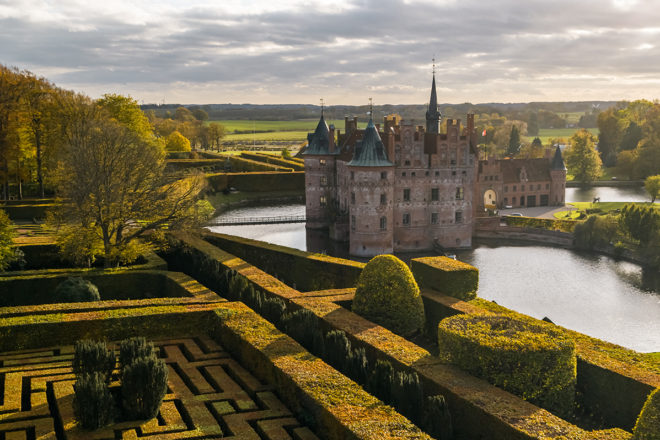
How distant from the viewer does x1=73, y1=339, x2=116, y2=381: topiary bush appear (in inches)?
742

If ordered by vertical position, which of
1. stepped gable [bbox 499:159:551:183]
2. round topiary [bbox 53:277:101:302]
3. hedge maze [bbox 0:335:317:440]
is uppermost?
stepped gable [bbox 499:159:551:183]

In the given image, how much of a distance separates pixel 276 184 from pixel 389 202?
42.0 metres

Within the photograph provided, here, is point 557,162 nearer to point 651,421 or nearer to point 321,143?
point 321,143

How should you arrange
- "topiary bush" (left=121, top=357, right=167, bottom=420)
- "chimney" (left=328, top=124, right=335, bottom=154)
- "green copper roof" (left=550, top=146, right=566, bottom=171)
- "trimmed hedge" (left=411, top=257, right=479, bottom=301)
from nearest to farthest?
"topiary bush" (left=121, top=357, right=167, bottom=420) < "trimmed hedge" (left=411, top=257, right=479, bottom=301) < "chimney" (left=328, top=124, right=335, bottom=154) < "green copper roof" (left=550, top=146, right=566, bottom=171)

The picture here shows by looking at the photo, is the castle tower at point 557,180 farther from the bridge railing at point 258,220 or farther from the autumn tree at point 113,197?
the autumn tree at point 113,197

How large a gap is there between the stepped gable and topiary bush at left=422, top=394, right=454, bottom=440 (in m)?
73.4

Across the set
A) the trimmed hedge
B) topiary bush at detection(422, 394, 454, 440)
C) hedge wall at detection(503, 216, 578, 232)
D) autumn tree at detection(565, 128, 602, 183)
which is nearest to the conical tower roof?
hedge wall at detection(503, 216, 578, 232)

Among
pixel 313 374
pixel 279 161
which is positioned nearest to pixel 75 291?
pixel 313 374

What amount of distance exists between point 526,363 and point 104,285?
23.2 meters

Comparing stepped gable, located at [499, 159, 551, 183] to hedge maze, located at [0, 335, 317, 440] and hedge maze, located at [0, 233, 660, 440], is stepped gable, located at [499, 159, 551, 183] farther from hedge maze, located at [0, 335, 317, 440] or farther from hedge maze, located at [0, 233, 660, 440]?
hedge maze, located at [0, 335, 317, 440]

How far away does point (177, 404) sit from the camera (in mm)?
18797

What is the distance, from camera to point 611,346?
23.2 metres

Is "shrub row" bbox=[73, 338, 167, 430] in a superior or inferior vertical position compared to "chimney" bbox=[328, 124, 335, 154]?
inferior

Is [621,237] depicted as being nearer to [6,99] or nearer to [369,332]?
[369,332]
